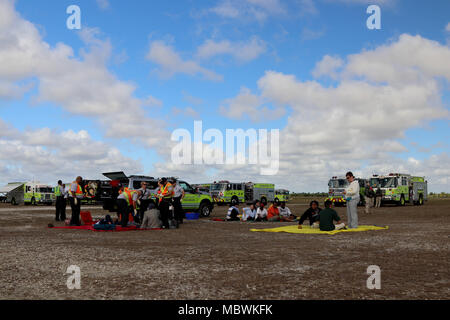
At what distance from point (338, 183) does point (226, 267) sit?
1222 inches

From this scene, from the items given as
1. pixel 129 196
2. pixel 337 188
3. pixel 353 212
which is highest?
pixel 129 196

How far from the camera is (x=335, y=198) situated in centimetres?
3700

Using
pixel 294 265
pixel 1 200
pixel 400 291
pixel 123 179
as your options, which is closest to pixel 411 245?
pixel 294 265

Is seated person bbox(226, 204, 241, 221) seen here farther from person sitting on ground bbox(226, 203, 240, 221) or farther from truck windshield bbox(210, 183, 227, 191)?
truck windshield bbox(210, 183, 227, 191)

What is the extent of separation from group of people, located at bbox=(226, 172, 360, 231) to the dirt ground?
1727mm

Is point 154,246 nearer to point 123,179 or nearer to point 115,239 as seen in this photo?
point 115,239

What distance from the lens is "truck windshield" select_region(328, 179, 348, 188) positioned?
36531mm

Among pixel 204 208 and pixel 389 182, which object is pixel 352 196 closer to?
pixel 204 208

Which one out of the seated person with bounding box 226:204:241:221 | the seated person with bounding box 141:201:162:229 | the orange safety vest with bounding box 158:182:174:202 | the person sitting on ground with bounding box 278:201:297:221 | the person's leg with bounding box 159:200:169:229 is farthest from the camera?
the seated person with bounding box 226:204:241:221

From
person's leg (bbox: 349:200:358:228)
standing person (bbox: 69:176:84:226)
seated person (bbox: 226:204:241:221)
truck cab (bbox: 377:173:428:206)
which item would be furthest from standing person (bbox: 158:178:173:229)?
truck cab (bbox: 377:173:428:206)

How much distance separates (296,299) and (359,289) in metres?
1.05

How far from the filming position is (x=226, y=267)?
7.39m

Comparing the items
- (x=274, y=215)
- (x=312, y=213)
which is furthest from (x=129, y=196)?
(x=274, y=215)
